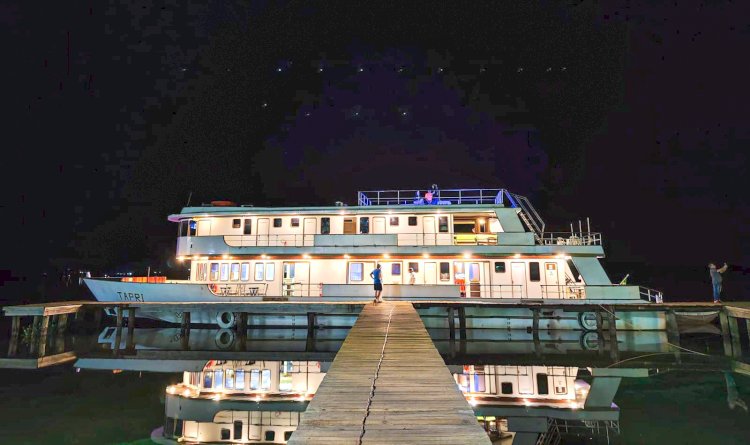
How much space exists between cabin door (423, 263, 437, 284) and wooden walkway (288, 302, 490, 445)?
13684 mm

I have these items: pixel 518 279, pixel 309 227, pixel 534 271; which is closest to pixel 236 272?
pixel 309 227

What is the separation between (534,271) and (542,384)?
432 inches

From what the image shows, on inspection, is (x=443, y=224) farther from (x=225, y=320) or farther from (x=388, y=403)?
(x=388, y=403)

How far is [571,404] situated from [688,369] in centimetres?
686

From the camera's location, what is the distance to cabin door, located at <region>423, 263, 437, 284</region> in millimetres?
22766

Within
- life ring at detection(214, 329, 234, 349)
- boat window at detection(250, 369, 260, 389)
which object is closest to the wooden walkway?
boat window at detection(250, 369, 260, 389)

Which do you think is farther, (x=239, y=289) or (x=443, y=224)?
(x=443, y=224)

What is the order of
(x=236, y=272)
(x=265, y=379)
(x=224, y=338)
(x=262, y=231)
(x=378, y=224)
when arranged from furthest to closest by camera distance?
1. (x=262, y=231)
2. (x=378, y=224)
3. (x=236, y=272)
4. (x=224, y=338)
5. (x=265, y=379)

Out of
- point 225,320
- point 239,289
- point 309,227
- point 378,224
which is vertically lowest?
point 225,320

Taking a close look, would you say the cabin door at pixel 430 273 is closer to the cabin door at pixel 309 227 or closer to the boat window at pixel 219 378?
the cabin door at pixel 309 227

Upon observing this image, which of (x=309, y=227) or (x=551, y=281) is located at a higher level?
(x=309, y=227)

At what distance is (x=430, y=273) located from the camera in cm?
2283

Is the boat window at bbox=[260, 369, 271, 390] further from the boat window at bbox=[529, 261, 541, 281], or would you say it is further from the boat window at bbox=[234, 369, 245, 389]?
the boat window at bbox=[529, 261, 541, 281]

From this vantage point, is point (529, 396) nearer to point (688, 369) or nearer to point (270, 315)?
point (688, 369)
